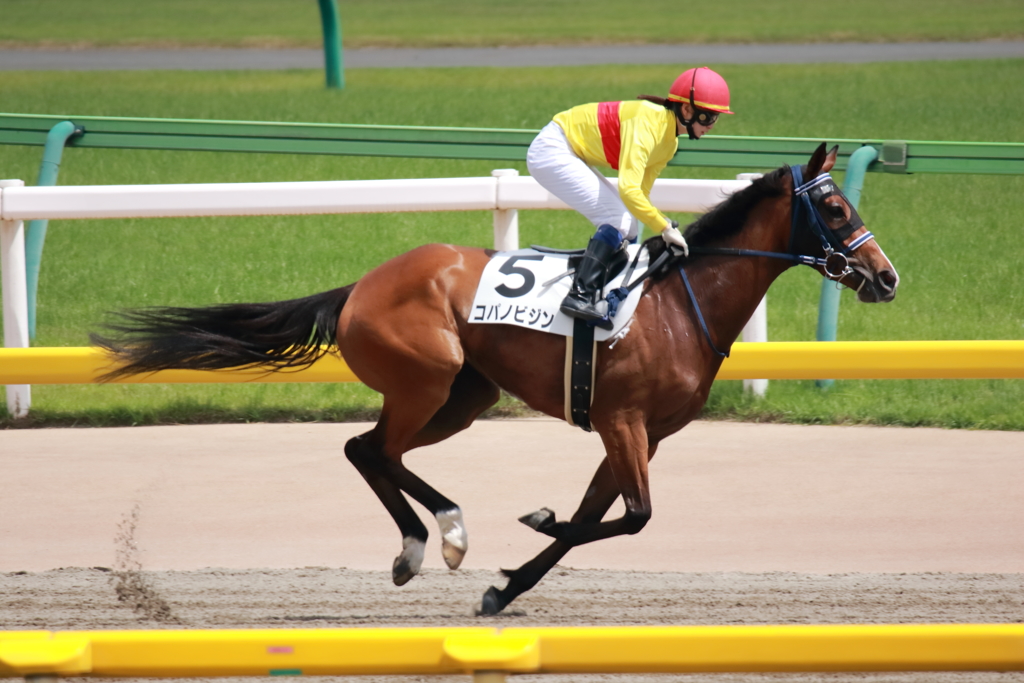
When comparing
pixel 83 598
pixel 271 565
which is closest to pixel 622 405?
pixel 271 565

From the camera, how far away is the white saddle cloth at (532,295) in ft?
15.3

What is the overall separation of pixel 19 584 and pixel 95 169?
9406 mm

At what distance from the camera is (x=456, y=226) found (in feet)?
38.4

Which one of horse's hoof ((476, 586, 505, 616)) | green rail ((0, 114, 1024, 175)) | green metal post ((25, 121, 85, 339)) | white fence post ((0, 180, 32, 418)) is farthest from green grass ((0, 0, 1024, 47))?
horse's hoof ((476, 586, 505, 616))

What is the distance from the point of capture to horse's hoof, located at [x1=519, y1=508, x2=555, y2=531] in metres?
4.61

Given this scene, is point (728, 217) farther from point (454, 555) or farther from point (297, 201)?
point (297, 201)

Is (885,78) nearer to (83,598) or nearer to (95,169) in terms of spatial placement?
(95,169)

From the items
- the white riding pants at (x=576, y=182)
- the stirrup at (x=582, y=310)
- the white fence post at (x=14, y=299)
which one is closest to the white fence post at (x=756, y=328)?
the white riding pants at (x=576, y=182)

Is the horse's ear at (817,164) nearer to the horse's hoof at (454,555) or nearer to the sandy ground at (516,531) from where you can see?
the sandy ground at (516,531)

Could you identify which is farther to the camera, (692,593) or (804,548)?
(804,548)

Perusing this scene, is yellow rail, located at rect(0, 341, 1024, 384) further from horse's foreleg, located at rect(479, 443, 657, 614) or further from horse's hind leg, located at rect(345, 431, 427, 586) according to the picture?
horse's foreleg, located at rect(479, 443, 657, 614)

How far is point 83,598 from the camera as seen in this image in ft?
15.3

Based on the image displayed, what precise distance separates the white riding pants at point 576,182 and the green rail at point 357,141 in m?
2.95

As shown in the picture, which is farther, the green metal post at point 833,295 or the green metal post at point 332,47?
the green metal post at point 332,47
